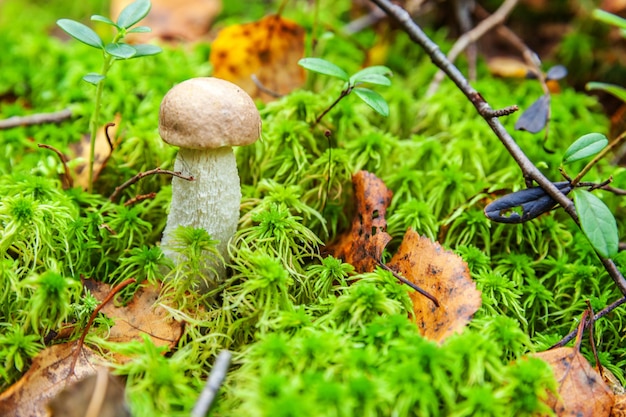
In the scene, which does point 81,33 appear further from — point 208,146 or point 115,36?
point 208,146

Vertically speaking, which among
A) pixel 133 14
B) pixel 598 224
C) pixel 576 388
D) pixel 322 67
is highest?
pixel 133 14

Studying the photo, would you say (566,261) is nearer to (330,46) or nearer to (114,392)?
(114,392)

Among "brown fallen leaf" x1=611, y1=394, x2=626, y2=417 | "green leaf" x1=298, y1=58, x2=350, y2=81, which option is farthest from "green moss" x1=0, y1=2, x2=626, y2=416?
"green leaf" x1=298, y1=58, x2=350, y2=81

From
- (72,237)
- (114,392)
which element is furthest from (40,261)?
(114,392)

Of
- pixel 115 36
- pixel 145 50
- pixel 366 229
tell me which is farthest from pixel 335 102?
pixel 115 36

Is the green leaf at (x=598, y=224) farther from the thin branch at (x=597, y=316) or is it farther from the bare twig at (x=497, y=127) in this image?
the thin branch at (x=597, y=316)

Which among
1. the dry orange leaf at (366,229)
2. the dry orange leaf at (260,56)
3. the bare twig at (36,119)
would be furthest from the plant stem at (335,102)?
the bare twig at (36,119)
